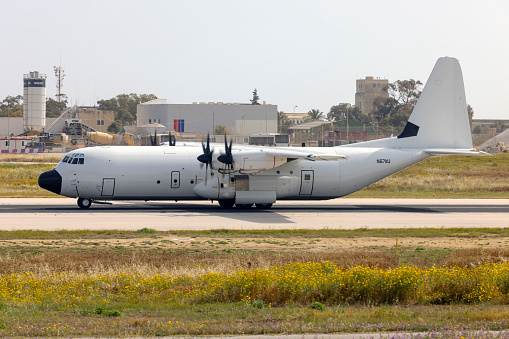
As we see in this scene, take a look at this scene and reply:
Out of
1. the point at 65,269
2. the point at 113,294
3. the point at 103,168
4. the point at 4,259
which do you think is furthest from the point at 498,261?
the point at 103,168

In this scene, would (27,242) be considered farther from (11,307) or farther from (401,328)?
(401,328)

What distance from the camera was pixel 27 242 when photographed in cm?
2362

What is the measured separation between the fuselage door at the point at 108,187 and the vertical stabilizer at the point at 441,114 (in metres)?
18.1

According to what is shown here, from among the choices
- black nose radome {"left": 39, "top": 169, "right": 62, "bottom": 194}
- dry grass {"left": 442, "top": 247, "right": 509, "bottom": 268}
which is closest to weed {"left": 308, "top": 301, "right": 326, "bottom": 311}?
dry grass {"left": 442, "top": 247, "right": 509, "bottom": 268}

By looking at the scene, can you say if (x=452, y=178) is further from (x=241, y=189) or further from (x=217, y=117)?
(x=217, y=117)

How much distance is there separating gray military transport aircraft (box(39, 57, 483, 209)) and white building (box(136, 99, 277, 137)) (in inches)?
3520

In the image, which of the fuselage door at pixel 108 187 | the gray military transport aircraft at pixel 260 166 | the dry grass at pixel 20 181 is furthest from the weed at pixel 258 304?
the dry grass at pixel 20 181

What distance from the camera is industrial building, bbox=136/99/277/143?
421 ft

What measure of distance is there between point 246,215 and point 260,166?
9.71ft

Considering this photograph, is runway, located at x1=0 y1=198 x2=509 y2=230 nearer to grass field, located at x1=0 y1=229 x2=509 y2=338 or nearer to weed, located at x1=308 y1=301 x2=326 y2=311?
grass field, located at x1=0 y1=229 x2=509 y2=338

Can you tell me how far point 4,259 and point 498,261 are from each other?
51.0 feet

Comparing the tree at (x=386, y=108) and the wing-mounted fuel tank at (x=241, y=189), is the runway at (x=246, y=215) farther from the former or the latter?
the tree at (x=386, y=108)

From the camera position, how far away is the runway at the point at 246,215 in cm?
2942

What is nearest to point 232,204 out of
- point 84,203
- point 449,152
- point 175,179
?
point 175,179
